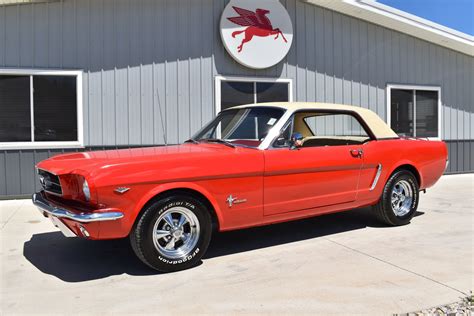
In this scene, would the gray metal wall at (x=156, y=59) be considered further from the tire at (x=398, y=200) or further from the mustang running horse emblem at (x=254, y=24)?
the tire at (x=398, y=200)

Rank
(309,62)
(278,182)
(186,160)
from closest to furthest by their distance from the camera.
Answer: (186,160) < (278,182) < (309,62)

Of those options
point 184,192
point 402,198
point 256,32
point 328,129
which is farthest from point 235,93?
point 184,192

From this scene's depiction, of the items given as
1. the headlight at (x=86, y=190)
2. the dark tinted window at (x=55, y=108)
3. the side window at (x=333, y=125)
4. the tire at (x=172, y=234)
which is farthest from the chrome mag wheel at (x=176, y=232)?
the dark tinted window at (x=55, y=108)

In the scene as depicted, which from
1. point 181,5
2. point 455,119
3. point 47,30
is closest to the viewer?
point 47,30

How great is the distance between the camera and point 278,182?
4.44m

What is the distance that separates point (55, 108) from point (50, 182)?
451 cm

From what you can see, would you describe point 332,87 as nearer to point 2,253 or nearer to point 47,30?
point 47,30

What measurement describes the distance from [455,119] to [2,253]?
459 inches

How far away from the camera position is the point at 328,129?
5.73 meters

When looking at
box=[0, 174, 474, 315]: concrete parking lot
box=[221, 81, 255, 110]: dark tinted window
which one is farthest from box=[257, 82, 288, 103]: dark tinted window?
box=[0, 174, 474, 315]: concrete parking lot

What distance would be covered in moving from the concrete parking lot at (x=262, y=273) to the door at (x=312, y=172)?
0.55 metres

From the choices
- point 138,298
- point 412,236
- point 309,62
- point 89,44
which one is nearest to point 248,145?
point 138,298

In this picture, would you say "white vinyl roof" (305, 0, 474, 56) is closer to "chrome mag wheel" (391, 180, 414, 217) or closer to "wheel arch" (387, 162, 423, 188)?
"wheel arch" (387, 162, 423, 188)

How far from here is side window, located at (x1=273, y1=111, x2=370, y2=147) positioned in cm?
543
